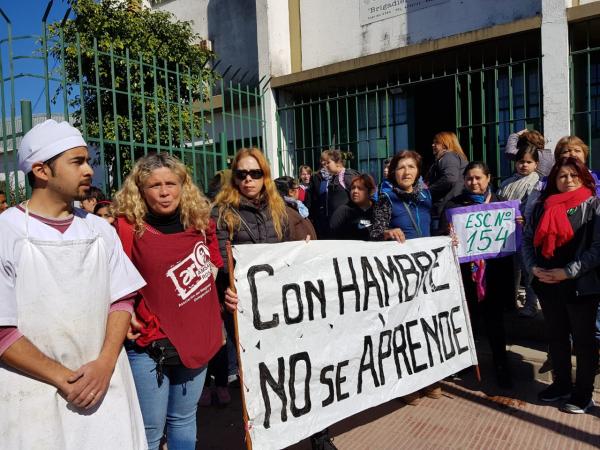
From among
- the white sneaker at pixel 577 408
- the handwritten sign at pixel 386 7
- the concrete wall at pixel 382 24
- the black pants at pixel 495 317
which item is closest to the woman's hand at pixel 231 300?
the black pants at pixel 495 317

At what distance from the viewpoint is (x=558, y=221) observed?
376cm

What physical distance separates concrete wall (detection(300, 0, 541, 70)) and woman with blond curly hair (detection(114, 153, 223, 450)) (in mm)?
6342

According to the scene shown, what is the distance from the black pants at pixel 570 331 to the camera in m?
3.77

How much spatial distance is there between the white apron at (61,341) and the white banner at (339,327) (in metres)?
0.87

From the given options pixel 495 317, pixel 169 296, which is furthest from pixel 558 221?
pixel 169 296

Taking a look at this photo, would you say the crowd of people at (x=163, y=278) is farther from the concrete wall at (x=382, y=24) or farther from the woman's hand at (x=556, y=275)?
the concrete wall at (x=382, y=24)

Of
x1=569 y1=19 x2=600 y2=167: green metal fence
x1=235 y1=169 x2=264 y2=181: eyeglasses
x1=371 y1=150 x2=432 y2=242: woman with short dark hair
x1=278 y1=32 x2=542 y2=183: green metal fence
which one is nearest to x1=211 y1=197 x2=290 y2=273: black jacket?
x1=235 y1=169 x2=264 y2=181: eyeglasses

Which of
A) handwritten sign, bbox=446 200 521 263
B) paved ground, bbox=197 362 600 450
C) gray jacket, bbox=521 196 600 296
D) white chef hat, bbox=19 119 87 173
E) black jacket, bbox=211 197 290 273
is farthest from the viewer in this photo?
handwritten sign, bbox=446 200 521 263

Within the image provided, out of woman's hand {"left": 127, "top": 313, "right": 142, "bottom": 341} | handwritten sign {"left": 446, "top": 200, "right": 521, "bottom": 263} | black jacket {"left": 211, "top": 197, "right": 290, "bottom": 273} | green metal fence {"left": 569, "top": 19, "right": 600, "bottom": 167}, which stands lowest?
woman's hand {"left": 127, "top": 313, "right": 142, "bottom": 341}

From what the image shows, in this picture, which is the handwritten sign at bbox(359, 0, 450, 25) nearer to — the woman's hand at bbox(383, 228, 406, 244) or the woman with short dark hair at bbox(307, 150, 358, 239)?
the woman with short dark hair at bbox(307, 150, 358, 239)

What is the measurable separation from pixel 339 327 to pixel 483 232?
6.10ft

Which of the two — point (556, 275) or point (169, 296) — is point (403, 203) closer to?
point (556, 275)

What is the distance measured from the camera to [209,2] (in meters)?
10.6

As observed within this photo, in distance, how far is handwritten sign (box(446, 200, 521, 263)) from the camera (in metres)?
4.37
